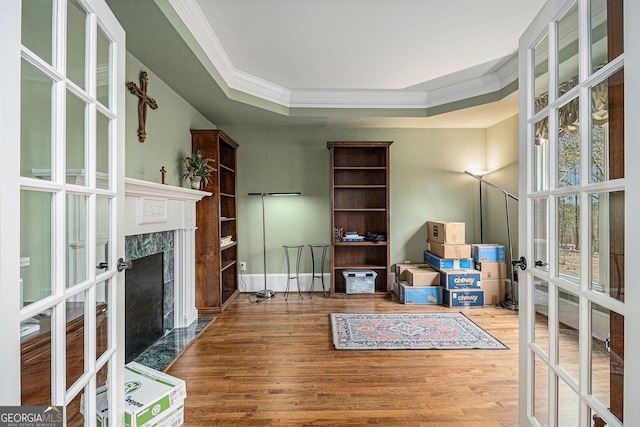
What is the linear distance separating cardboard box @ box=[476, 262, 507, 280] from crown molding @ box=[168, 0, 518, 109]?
204 cm

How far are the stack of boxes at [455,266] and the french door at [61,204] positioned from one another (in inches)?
140

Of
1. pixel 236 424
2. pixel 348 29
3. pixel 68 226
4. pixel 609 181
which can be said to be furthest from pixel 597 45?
pixel 236 424

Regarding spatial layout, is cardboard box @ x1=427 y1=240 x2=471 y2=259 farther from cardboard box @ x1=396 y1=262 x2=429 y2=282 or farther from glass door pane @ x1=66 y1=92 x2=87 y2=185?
glass door pane @ x1=66 y1=92 x2=87 y2=185

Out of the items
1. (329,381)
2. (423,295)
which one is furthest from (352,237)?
(329,381)

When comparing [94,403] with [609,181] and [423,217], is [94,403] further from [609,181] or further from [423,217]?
[423,217]

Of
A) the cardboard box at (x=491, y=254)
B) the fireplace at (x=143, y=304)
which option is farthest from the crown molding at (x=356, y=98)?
the fireplace at (x=143, y=304)

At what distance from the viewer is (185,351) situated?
8.87ft

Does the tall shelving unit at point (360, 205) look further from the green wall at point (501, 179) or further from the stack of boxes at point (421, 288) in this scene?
the green wall at point (501, 179)

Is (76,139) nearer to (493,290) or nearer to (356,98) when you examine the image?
(356,98)

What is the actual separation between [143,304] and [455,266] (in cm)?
346

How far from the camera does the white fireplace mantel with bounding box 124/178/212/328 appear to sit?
2.40m

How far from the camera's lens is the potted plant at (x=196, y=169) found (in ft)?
11.0

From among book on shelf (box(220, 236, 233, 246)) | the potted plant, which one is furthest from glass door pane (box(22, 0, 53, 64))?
book on shelf (box(220, 236, 233, 246))

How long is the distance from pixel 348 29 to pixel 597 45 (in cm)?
203
